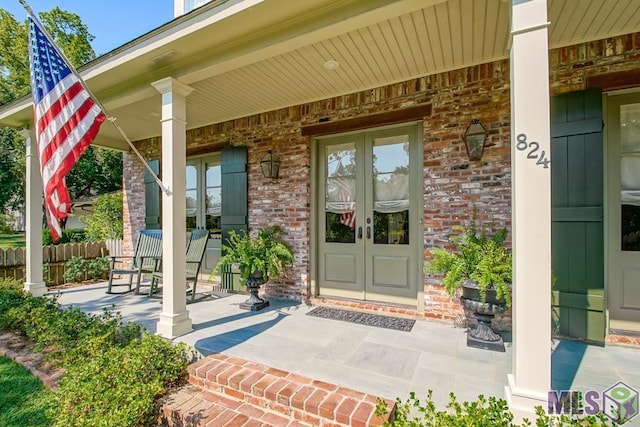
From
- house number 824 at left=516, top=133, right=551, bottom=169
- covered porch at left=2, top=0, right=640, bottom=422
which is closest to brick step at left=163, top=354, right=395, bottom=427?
covered porch at left=2, top=0, right=640, bottom=422

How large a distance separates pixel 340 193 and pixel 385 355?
6.70ft

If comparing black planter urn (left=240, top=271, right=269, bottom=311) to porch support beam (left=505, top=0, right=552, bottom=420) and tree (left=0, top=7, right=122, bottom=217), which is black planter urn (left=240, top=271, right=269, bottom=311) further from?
tree (left=0, top=7, right=122, bottom=217)

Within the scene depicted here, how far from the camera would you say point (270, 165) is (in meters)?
4.01

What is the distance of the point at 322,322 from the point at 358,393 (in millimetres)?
1343

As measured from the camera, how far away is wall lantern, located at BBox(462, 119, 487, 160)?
2.86 m

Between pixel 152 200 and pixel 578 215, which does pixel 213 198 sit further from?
pixel 578 215

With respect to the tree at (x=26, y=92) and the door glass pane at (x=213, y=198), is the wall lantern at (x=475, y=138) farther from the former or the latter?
the tree at (x=26, y=92)

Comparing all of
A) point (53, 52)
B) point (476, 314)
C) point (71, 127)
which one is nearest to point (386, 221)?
point (476, 314)

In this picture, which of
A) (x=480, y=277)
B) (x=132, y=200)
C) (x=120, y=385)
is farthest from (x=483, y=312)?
(x=132, y=200)

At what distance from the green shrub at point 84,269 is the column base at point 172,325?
3.73 meters

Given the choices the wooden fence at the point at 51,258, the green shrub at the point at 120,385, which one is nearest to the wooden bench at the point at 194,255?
the green shrub at the point at 120,385

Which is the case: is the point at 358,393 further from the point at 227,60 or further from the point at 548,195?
the point at 227,60

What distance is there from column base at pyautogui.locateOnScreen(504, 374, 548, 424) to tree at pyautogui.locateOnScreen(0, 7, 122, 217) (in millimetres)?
15534

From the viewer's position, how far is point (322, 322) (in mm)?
3150
